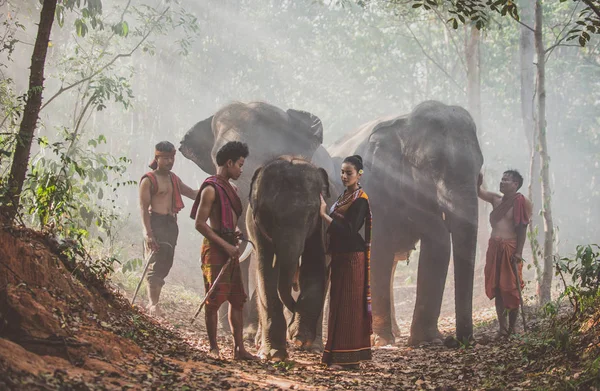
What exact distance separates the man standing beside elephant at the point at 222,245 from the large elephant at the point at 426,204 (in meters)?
3.25

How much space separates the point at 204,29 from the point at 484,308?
78.0 feet

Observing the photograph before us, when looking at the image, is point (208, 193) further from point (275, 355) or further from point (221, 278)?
point (275, 355)

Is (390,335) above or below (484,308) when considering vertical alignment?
below

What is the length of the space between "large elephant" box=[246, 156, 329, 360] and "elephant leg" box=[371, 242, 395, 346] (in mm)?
2620

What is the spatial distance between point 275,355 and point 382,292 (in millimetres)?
3721

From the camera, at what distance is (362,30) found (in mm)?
40031

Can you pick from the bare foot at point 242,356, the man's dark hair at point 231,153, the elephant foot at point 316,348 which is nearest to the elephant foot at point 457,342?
the elephant foot at point 316,348

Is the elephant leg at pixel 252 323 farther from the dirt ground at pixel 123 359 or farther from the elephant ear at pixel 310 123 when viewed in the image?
the elephant ear at pixel 310 123

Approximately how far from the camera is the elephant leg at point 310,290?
7145 mm

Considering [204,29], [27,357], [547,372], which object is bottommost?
[27,357]

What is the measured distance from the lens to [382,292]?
10.1 meters

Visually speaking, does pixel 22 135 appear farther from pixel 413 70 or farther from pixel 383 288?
pixel 413 70

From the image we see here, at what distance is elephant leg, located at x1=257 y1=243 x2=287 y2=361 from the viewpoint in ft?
22.3

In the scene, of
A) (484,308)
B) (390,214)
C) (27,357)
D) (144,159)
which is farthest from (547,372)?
(144,159)
